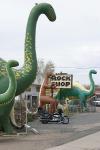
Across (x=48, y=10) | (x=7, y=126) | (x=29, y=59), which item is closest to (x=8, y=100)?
(x=7, y=126)

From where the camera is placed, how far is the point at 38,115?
3097cm

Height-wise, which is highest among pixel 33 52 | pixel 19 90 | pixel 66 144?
pixel 33 52

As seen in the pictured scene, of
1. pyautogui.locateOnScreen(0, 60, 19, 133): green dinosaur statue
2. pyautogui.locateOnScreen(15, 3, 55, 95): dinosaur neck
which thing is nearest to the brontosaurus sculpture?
pyautogui.locateOnScreen(15, 3, 55, 95): dinosaur neck

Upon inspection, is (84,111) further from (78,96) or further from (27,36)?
(27,36)

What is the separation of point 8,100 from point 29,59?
3134 millimetres

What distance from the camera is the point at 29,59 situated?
19.5 m

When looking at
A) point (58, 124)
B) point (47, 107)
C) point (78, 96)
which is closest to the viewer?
point (58, 124)

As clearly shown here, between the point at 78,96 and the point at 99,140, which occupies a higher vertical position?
the point at 78,96

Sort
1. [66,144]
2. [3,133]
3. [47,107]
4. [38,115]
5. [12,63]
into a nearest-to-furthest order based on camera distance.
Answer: [66,144] < [12,63] < [3,133] < [38,115] < [47,107]

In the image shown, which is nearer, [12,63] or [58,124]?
[12,63]

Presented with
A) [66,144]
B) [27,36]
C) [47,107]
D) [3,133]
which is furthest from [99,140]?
[47,107]

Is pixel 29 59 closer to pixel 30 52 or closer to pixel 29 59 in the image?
pixel 29 59

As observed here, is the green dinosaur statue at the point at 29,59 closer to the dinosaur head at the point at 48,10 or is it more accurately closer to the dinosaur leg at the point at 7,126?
the dinosaur head at the point at 48,10

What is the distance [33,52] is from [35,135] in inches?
134
